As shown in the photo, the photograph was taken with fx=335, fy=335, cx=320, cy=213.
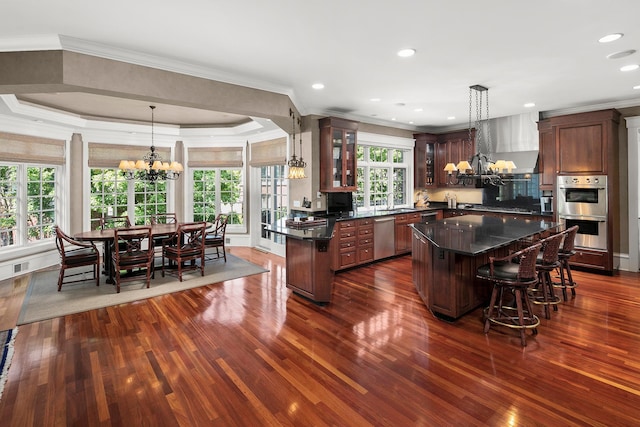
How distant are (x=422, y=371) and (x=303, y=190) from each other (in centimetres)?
406

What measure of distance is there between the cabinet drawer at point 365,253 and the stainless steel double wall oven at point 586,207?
3.30 metres

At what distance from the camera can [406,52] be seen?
11.4ft

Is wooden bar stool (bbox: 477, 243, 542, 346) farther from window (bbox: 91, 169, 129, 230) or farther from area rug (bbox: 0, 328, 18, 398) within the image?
window (bbox: 91, 169, 129, 230)

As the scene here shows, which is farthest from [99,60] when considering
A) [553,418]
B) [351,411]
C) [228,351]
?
[553,418]

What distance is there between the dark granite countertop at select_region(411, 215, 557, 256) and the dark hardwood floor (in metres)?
0.87

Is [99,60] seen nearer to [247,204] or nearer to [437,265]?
[437,265]

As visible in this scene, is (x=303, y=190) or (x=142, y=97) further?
(x=303, y=190)

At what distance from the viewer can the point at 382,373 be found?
2.62 metres

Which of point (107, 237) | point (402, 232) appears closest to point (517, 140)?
point (402, 232)

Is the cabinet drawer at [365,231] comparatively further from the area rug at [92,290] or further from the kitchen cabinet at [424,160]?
the kitchen cabinet at [424,160]

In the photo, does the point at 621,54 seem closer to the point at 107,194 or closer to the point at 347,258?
the point at 347,258

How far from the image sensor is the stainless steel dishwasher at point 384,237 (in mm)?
6230

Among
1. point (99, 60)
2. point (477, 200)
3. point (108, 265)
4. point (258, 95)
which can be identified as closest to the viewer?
point (99, 60)

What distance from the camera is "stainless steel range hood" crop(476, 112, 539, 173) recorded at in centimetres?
637
